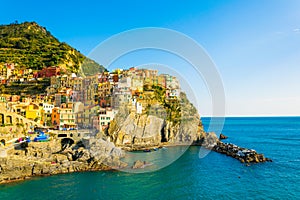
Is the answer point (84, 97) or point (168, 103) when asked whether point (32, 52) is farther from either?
point (168, 103)

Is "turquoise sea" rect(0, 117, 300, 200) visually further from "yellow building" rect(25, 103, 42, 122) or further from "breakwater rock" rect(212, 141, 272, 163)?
"yellow building" rect(25, 103, 42, 122)

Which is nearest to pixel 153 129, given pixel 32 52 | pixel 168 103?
pixel 168 103

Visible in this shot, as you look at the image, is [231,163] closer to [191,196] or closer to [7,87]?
[191,196]

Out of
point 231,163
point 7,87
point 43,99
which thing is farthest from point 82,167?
point 7,87

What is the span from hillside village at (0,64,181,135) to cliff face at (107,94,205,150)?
3.60 feet

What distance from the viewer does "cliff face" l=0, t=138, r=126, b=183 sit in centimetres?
1374

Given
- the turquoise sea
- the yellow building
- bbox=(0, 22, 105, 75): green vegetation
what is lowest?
the turquoise sea

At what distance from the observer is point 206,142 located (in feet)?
88.1

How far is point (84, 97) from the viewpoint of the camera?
85.3 feet

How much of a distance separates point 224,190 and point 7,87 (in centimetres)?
3625

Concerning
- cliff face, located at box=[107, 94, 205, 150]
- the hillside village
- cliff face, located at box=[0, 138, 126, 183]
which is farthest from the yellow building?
cliff face, located at box=[107, 94, 205, 150]

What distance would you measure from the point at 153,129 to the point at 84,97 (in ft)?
33.6

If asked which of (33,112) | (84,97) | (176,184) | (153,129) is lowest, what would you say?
(176,184)

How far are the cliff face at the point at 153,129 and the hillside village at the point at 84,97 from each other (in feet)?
3.60
